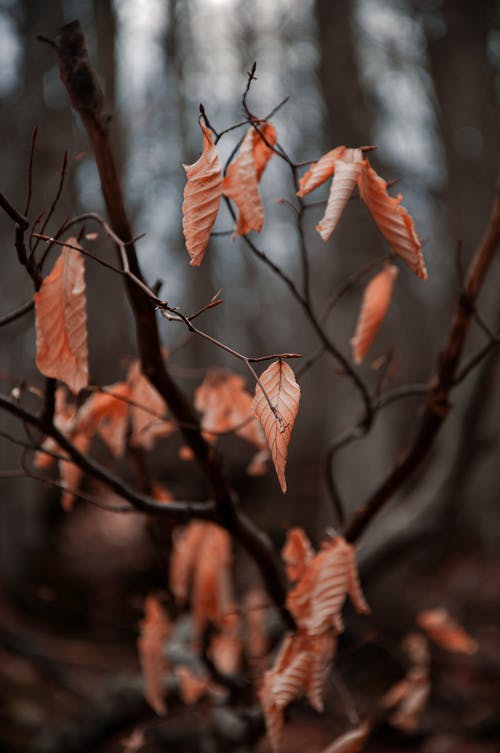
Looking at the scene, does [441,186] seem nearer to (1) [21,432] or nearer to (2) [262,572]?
(1) [21,432]

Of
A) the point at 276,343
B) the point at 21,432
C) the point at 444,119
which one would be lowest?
the point at 21,432

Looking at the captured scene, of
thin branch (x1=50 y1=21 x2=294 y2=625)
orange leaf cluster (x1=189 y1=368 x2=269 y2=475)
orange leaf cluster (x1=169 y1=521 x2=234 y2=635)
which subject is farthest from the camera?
orange leaf cluster (x1=169 y1=521 x2=234 y2=635)

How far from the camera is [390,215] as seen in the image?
0.90 meters

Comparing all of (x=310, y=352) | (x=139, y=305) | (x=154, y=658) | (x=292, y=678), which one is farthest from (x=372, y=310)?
(x=310, y=352)

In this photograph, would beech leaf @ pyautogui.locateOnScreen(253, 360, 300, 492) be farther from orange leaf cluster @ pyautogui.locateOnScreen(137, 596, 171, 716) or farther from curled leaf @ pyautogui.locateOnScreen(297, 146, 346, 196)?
orange leaf cluster @ pyautogui.locateOnScreen(137, 596, 171, 716)

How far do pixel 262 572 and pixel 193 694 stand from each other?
2.36ft

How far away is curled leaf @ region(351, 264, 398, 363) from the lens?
1.27 m

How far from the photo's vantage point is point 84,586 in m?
4.55

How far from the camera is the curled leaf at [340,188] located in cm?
81

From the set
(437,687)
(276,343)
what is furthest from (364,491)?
(276,343)

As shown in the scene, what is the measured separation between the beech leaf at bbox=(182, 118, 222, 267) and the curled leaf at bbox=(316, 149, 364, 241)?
155 millimetres

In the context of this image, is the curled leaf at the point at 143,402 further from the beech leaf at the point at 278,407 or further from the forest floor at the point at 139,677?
the forest floor at the point at 139,677

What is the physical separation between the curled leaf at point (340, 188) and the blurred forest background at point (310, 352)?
698 millimetres

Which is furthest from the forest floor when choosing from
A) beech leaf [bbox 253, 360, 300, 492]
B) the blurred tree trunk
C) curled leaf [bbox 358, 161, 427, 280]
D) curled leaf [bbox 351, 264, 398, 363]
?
the blurred tree trunk
